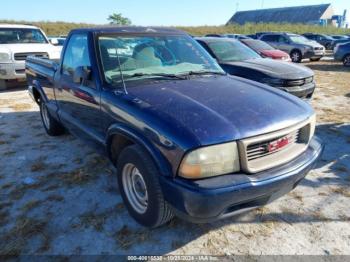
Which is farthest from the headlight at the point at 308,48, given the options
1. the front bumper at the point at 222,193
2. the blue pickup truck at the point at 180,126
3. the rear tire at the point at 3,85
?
the front bumper at the point at 222,193

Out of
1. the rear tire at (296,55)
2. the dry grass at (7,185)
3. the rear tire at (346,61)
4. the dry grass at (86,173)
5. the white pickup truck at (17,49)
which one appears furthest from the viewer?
the rear tire at (296,55)

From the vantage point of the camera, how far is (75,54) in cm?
376

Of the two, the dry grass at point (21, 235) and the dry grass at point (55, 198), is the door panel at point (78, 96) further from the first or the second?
the dry grass at point (21, 235)

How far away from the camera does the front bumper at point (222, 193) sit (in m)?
2.09

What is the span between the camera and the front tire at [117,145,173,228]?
2.38 meters

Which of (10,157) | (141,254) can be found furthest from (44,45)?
(141,254)

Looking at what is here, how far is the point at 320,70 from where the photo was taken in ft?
46.1

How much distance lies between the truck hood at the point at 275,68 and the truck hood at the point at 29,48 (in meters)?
6.21

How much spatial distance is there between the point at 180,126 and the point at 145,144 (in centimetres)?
35

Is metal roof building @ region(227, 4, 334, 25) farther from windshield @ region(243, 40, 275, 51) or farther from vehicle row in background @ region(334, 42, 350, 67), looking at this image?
windshield @ region(243, 40, 275, 51)

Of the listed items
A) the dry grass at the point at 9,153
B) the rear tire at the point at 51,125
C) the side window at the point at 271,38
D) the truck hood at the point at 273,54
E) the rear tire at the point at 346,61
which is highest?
the side window at the point at 271,38

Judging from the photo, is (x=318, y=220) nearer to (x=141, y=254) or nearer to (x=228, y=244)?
(x=228, y=244)

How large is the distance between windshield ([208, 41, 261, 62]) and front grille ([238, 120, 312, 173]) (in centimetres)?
451

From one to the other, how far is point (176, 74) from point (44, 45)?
821cm
